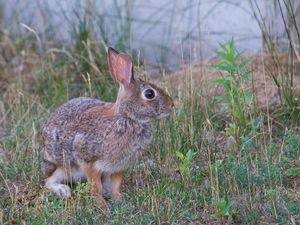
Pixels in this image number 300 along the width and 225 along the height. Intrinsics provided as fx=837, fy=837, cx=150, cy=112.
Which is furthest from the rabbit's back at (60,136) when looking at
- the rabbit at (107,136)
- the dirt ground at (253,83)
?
the dirt ground at (253,83)

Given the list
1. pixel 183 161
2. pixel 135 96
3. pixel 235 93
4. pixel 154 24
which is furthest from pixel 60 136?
pixel 154 24

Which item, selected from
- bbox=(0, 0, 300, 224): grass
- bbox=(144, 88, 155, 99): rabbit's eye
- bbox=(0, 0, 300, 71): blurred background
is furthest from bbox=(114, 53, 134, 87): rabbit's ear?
bbox=(0, 0, 300, 71): blurred background

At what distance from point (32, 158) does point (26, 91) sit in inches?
70.3

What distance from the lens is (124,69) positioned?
5.19 meters

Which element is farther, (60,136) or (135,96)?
(60,136)

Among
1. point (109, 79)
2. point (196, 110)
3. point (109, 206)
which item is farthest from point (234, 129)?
point (109, 79)

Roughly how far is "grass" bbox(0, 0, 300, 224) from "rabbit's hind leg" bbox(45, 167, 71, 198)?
0.05 m

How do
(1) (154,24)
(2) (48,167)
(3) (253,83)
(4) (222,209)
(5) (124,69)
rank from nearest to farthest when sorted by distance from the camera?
(4) (222,209), (5) (124,69), (2) (48,167), (3) (253,83), (1) (154,24)

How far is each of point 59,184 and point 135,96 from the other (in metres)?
0.74

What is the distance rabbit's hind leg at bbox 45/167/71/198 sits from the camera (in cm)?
516

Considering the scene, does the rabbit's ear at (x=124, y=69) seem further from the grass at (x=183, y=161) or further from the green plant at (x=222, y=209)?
the green plant at (x=222, y=209)

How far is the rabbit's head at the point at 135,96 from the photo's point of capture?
512cm

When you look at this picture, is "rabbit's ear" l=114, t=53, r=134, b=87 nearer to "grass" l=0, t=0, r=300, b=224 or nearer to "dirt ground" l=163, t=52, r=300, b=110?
"grass" l=0, t=0, r=300, b=224

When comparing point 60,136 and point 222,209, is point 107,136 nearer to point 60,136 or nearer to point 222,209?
point 60,136
